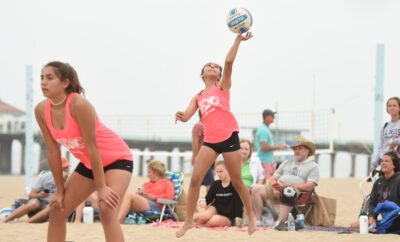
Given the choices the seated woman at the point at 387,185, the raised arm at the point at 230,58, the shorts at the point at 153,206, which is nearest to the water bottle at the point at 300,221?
the seated woman at the point at 387,185

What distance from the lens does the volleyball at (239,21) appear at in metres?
6.49

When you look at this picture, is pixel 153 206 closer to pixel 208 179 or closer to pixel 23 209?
pixel 208 179

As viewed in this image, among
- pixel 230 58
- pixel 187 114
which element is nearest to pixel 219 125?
pixel 187 114

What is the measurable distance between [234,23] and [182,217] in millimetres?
3789

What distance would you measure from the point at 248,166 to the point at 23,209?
283 centimetres

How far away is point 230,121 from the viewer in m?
6.59

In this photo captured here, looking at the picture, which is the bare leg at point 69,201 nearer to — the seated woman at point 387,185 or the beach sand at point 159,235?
the beach sand at point 159,235

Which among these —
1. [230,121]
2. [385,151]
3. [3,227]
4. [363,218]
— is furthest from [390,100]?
[3,227]

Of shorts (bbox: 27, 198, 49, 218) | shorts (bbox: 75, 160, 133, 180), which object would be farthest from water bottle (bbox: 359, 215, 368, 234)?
shorts (bbox: 75, 160, 133, 180)

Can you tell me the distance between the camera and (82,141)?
4.41 m

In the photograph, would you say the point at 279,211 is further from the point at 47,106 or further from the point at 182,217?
the point at 47,106

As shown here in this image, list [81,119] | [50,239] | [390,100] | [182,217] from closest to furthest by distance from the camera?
[81,119] < [50,239] < [390,100] < [182,217]

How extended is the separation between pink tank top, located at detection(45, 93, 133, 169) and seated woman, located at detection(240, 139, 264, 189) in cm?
472

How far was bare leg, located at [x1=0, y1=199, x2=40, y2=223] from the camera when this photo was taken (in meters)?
9.37
